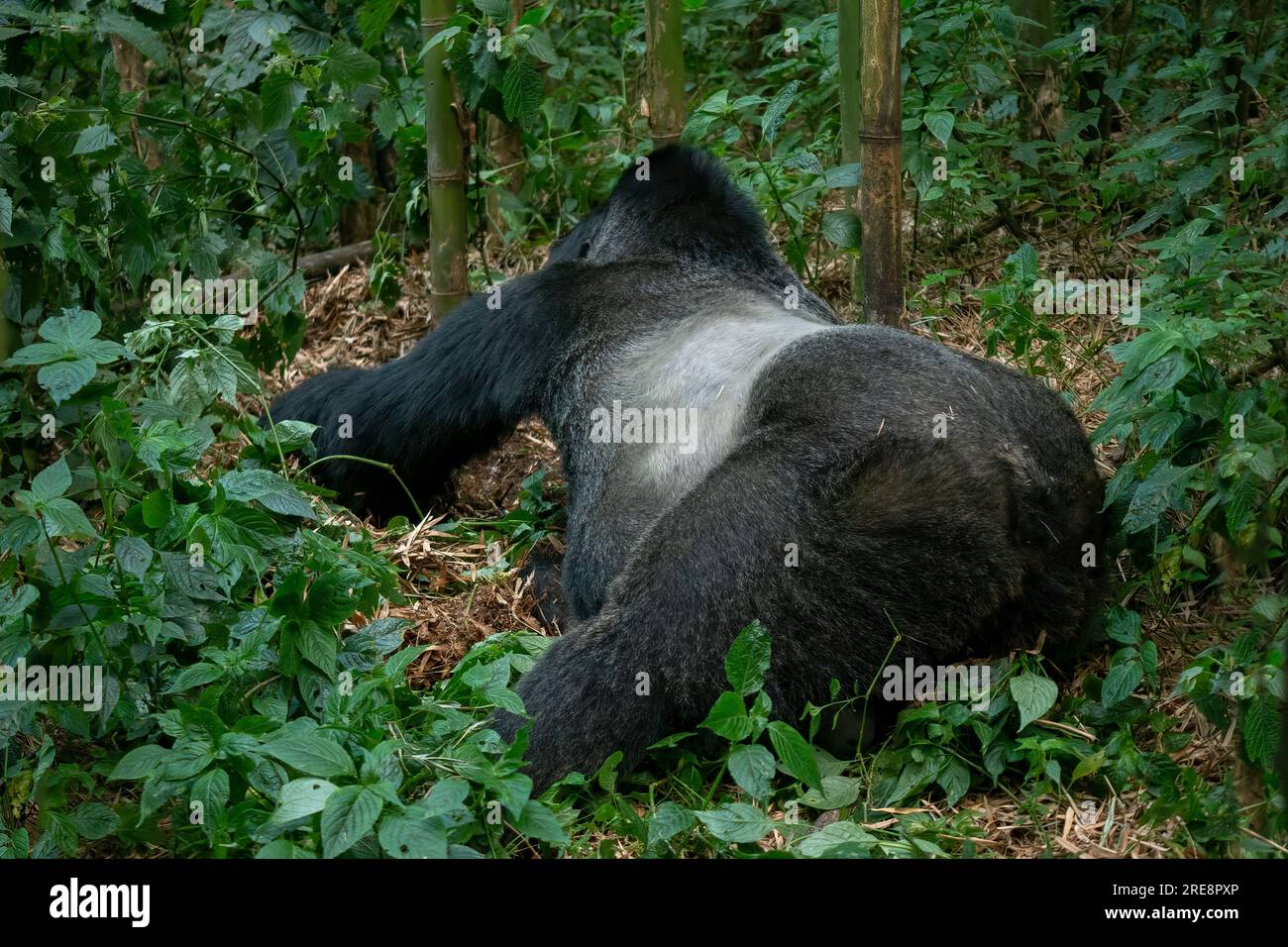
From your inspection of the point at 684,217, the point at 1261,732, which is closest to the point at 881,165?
the point at 684,217

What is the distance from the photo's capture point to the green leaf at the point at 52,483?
2797mm

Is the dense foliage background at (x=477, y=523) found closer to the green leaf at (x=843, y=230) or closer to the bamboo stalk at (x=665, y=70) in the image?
the green leaf at (x=843, y=230)

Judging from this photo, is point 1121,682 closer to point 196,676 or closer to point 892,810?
point 892,810

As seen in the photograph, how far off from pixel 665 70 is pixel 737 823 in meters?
3.04

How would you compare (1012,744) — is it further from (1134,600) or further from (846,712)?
(1134,600)

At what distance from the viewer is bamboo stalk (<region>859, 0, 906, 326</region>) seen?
4.01 meters

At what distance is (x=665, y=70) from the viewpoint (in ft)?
15.6

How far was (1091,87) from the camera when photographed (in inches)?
224

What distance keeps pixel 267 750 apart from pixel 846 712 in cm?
131

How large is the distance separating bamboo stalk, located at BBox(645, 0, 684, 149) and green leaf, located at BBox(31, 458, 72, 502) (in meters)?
2.63

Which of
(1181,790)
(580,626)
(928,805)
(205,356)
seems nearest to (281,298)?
(205,356)

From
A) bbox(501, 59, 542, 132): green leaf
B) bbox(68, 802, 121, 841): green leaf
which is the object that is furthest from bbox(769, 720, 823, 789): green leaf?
bbox(501, 59, 542, 132): green leaf

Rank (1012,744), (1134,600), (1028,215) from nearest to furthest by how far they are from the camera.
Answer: (1012,744), (1134,600), (1028,215)

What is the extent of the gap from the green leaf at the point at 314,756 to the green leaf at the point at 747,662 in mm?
831
